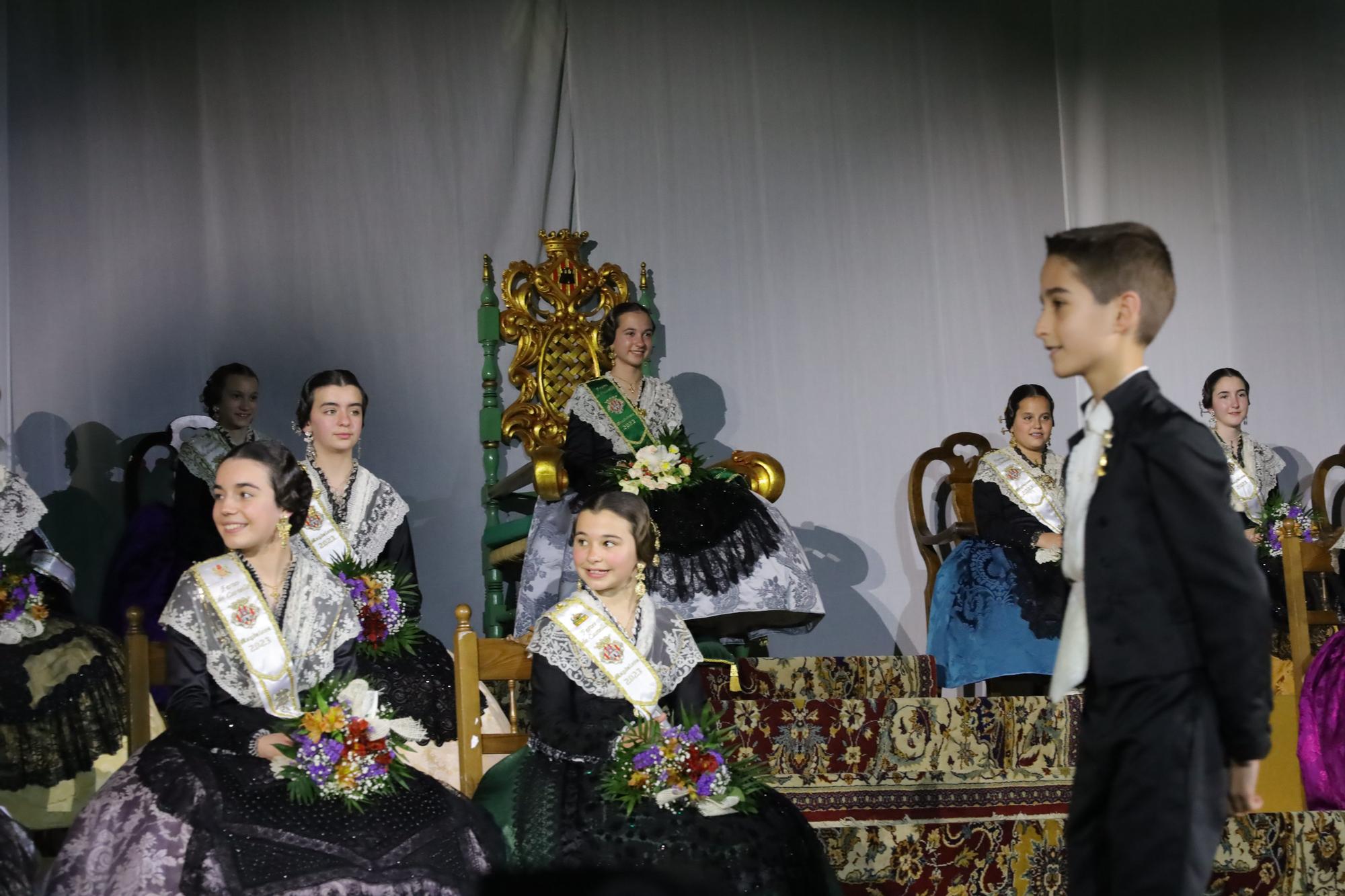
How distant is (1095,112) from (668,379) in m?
2.49

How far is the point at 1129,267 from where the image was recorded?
2.39 meters

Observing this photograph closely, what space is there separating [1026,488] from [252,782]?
143 inches

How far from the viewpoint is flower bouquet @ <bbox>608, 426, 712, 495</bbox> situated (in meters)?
5.27

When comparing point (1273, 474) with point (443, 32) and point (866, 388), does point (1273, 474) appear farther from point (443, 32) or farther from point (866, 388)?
point (443, 32)

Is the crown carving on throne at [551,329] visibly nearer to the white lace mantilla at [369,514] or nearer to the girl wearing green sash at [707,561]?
the girl wearing green sash at [707,561]

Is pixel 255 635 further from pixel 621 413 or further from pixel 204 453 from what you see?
pixel 621 413

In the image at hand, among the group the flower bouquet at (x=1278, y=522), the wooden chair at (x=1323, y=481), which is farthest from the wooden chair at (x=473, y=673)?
the wooden chair at (x=1323, y=481)

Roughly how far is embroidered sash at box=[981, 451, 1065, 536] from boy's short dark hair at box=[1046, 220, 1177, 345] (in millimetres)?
3399

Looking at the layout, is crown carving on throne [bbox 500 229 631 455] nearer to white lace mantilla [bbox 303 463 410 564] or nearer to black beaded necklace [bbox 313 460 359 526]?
white lace mantilla [bbox 303 463 410 564]

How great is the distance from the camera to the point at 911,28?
7250 millimetres

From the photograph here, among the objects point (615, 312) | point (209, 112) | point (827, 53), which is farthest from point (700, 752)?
point (827, 53)

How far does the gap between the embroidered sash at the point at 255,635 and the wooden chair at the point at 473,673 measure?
402 mm

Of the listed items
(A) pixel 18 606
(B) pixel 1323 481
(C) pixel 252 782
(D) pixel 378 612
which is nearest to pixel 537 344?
(D) pixel 378 612

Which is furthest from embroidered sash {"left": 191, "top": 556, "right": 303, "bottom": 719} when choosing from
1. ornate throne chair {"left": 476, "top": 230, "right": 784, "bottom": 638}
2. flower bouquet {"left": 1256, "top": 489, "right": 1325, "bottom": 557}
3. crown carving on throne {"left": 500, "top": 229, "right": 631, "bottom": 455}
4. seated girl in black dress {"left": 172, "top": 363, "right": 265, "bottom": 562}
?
flower bouquet {"left": 1256, "top": 489, "right": 1325, "bottom": 557}
